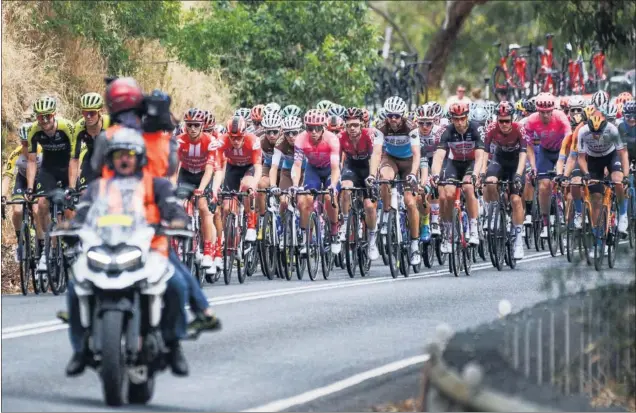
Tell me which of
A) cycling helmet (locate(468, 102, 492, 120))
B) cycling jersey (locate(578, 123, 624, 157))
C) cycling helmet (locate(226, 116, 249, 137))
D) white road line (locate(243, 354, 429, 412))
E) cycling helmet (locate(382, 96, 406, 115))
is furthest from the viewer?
cycling helmet (locate(468, 102, 492, 120))

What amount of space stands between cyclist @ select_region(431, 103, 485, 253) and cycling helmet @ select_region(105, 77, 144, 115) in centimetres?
1061

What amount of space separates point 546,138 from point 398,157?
160 inches

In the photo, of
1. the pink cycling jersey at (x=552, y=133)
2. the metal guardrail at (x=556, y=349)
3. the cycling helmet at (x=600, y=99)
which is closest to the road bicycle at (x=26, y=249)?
the metal guardrail at (x=556, y=349)

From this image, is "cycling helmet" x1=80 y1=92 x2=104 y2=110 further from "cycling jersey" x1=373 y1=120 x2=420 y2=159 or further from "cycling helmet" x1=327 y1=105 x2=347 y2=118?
"cycling helmet" x1=327 y1=105 x2=347 y2=118

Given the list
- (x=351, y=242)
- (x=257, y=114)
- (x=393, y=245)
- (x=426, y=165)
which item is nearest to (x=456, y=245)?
(x=393, y=245)

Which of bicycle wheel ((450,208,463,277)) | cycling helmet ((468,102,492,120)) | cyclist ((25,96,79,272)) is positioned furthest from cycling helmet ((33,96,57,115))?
cycling helmet ((468,102,492,120))

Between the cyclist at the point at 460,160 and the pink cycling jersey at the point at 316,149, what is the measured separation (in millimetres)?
1364

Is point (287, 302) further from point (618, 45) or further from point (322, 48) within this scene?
point (322, 48)

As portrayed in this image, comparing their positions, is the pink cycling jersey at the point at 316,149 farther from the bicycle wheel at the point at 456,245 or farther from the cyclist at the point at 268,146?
the bicycle wheel at the point at 456,245

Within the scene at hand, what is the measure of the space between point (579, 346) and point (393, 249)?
31.3 ft

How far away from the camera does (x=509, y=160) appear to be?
24.5m

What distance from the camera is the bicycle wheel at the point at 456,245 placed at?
22359 mm

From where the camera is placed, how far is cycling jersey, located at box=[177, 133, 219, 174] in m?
20.6

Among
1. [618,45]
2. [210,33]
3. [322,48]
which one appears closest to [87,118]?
[618,45]
